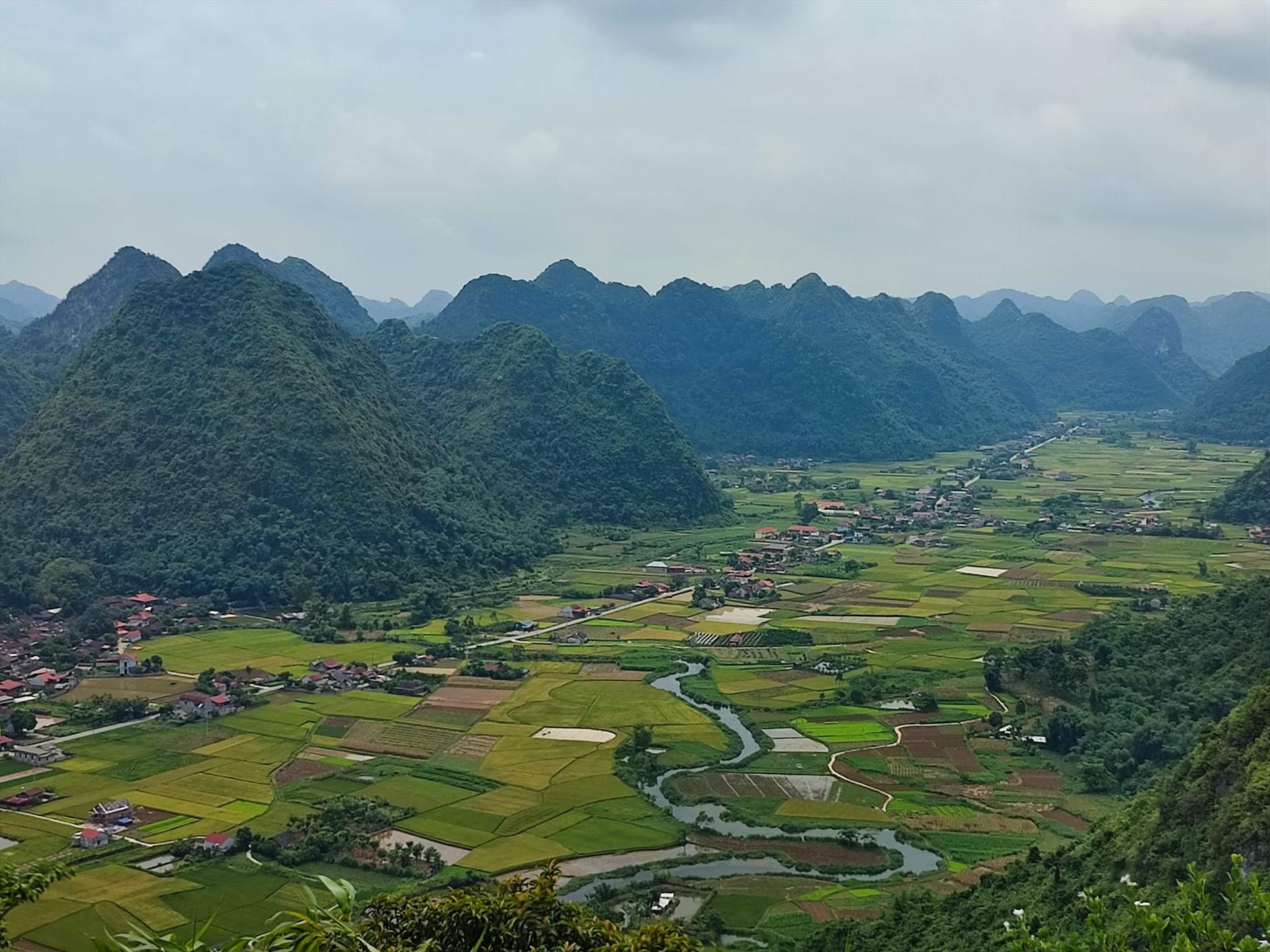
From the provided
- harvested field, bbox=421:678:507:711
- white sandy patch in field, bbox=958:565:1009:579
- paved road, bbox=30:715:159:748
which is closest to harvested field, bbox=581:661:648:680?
harvested field, bbox=421:678:507:711

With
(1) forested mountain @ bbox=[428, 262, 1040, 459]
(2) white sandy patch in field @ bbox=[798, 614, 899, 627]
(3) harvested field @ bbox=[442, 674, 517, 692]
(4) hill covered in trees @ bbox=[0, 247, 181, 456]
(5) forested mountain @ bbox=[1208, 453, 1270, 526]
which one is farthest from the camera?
(1) forested mountain @ bbox=[428, 262, 1040, 459]

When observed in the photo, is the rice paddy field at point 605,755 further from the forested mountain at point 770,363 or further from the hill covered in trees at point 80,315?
the forested mountain at point 770,363

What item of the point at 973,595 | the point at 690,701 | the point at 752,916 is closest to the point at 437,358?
the point at 973,595

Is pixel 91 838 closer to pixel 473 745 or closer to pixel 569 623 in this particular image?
pixel 473 745

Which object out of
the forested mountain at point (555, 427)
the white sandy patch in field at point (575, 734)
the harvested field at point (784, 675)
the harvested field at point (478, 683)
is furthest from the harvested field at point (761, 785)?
the forested mountain at point (555, 427)

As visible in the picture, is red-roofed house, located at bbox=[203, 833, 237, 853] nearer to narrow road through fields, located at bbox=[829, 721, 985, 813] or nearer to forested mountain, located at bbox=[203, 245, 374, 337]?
narrow road through fields, located at bbox=[829, 721, 985, 813]

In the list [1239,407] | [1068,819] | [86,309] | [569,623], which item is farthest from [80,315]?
[1239,407]
